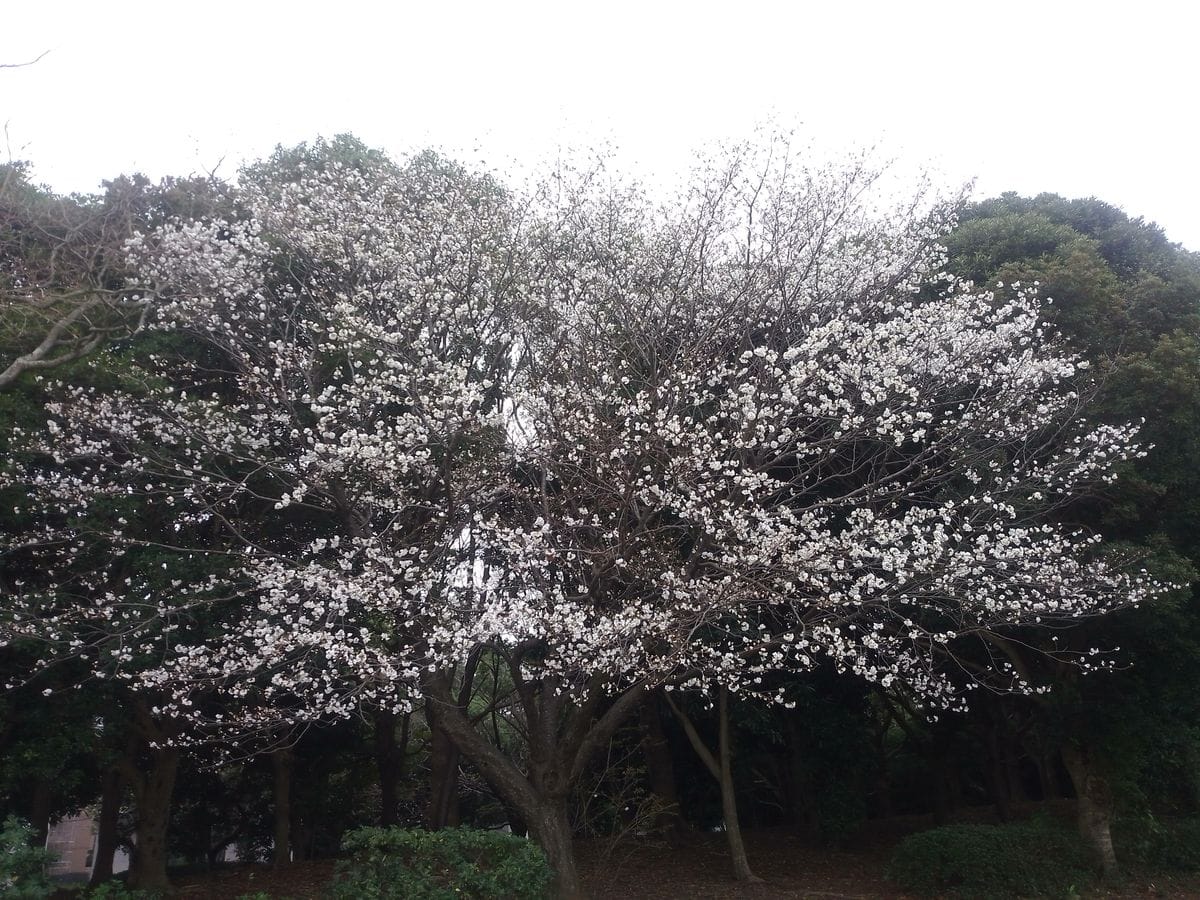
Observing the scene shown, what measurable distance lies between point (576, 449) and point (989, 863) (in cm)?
660

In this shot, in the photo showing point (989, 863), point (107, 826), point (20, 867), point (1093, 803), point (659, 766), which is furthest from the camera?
point (659, 766)

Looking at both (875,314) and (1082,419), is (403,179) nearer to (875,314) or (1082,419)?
(875,314)

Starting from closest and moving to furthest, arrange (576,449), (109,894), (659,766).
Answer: (109,894), (576,449), (659,766)

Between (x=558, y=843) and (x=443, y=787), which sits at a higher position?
(x=443, y=787)

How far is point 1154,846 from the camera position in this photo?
443 inches

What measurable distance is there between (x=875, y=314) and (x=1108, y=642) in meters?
4.56

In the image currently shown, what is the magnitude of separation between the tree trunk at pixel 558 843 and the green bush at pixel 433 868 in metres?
0.78

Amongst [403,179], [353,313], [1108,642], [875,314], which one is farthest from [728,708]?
[403,179]

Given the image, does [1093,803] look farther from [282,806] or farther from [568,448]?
[282,806]

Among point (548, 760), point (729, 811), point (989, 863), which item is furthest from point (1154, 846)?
point (548, 760)

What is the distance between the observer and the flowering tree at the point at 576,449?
8266 millimetres

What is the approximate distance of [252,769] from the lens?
1594 centimetres

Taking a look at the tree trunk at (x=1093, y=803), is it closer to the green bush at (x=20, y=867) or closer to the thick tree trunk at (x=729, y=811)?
the thick tree trunk at (x=729, y=811)

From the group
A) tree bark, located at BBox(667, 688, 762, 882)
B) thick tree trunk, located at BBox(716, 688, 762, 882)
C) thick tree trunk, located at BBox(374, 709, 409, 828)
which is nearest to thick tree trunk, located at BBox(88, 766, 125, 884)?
thick tree trunk, located at BBox(374, 709, 409, 828)
